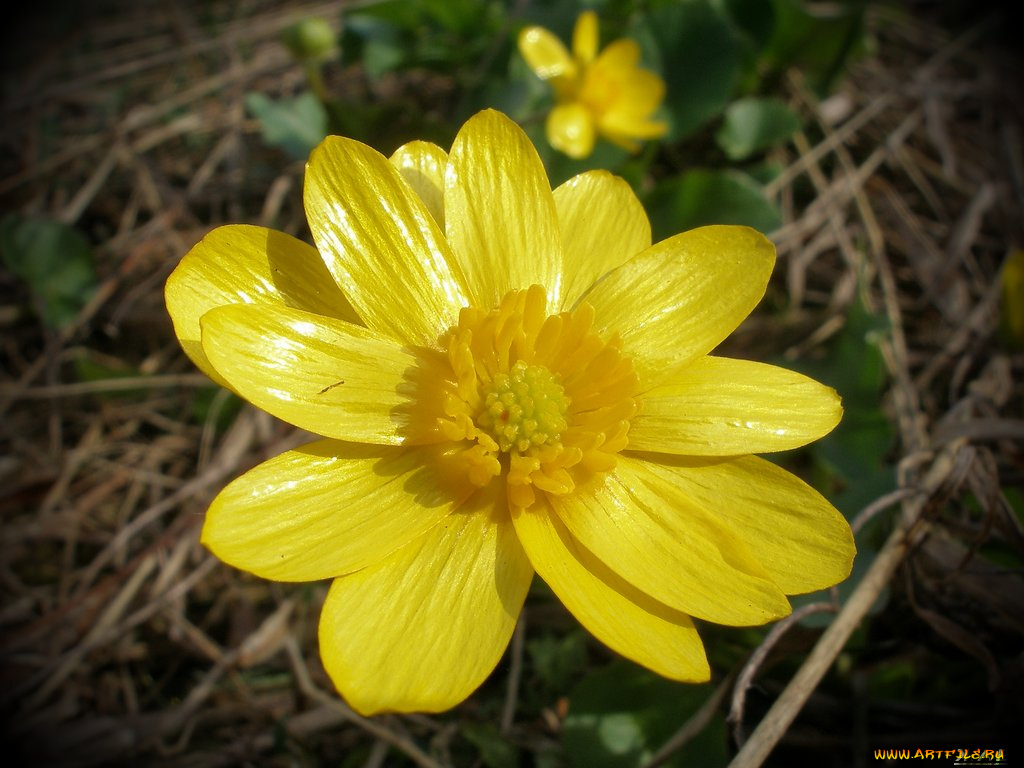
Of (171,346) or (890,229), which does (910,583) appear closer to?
(890,229)

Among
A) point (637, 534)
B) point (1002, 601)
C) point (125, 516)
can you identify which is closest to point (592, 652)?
point (637, 534)

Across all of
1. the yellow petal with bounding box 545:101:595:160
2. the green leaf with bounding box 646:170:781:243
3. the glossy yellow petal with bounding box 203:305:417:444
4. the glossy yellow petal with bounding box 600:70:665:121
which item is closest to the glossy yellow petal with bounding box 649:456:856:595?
the glossy yellow petal with bounding box 203:305:417:444

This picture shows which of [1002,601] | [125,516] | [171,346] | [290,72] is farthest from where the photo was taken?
[290,72]

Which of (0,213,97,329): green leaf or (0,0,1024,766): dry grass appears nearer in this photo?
(0,0,1024,766): dry grass

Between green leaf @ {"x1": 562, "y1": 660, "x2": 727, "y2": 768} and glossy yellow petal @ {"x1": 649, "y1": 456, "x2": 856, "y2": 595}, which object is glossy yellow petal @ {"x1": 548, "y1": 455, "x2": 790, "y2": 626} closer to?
glossy yellow petal @ {"x1": 649, "y1": 456, "x2": 856, "y2": 595}

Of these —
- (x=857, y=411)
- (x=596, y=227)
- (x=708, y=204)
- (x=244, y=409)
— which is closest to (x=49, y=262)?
(x=244, y=409)

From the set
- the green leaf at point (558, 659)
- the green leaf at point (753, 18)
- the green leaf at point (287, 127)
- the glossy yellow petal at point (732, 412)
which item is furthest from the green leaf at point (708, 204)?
the green leaf at point (558, 659)
